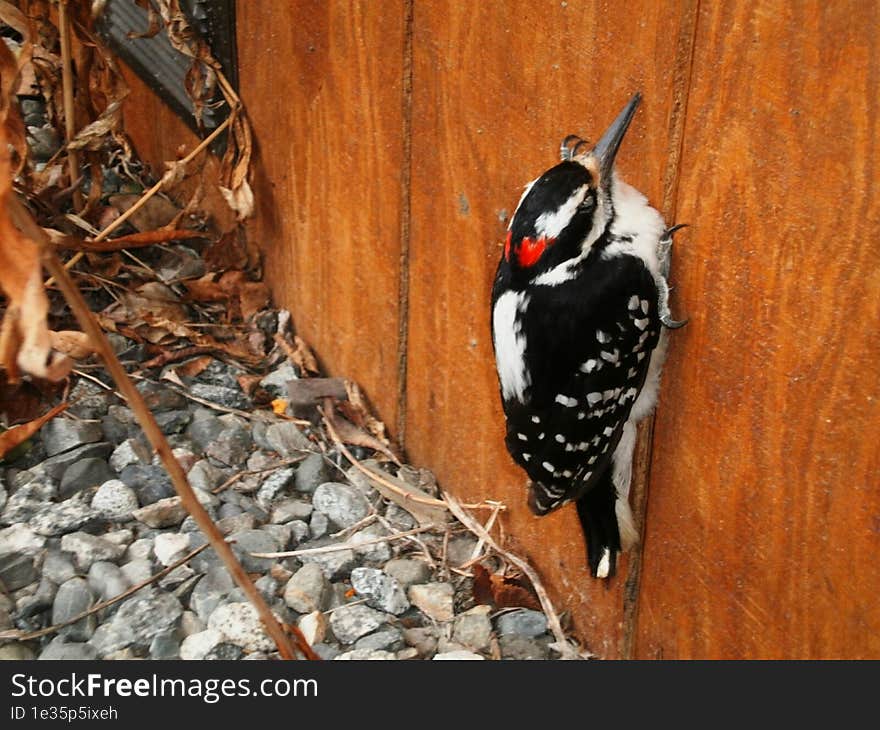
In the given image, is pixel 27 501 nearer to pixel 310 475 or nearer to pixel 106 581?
pixel 106 581

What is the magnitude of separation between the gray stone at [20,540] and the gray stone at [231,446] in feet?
1.31

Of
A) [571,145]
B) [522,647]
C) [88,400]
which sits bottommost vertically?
[522,647]

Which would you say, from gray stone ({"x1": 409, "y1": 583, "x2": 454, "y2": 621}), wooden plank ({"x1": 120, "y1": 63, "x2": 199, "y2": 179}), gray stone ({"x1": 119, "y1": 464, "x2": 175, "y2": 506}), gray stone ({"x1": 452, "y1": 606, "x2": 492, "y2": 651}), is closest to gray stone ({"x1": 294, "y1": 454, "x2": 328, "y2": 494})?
gray stone ({"x1": 119, "y1": 464, "x2": 175, "y2": 506})

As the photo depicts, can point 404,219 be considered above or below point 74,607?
above

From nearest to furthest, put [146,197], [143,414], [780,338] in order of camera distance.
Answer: [143,414], [780,338], [146,197]

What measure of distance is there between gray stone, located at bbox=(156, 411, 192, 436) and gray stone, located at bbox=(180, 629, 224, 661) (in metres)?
0.62

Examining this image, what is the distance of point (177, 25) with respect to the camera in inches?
93.5

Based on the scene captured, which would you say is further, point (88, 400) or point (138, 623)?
point (88, 400)

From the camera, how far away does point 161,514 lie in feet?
6.43

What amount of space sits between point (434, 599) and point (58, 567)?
0.67 m

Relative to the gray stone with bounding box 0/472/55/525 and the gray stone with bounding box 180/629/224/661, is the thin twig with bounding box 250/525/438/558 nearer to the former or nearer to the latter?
the gray stone with bounding box 180/629/224/661

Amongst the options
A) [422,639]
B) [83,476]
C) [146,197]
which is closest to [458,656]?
[422,639]

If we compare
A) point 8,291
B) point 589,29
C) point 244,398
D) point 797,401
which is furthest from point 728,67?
point 244,398
